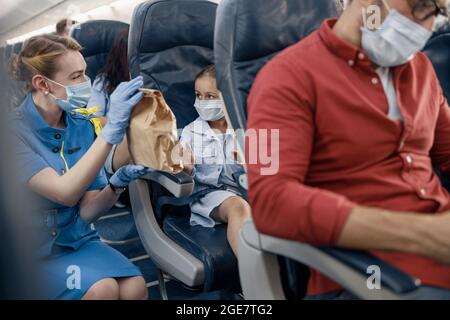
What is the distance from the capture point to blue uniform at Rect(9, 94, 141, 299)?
1.45 meters

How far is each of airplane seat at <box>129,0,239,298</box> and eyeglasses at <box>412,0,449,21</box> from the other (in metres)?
0.90

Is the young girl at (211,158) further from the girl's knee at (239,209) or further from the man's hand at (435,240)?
the man's hand at (435,240)

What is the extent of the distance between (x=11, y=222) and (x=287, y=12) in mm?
1137

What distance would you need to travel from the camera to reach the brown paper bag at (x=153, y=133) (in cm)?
154

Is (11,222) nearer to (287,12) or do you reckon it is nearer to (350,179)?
(350,179)

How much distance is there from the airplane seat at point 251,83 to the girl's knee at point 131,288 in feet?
1.63

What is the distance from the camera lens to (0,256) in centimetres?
61

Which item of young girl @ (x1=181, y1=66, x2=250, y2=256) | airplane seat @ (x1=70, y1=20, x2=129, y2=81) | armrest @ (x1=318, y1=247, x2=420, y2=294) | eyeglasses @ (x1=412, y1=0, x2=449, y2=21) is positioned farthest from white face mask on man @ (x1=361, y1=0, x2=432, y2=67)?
airplane seat @ (x1=70, y1=20, x2=129, y2=81)

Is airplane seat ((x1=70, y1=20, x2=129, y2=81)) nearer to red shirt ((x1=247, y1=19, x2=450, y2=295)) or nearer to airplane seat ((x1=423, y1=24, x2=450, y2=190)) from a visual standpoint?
airplane seat ((x1=423, y1=24, x2=450, y2=190))

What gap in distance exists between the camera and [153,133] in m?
1.53

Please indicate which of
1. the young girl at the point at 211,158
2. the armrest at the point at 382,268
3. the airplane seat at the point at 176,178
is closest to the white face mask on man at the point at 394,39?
the armrest at the point at 382,268

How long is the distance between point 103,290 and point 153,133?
0.52 metres

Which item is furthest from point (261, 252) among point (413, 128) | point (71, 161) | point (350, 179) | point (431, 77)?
point (71, 161)

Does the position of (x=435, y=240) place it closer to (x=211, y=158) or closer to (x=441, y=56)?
(x=441, y=56)
